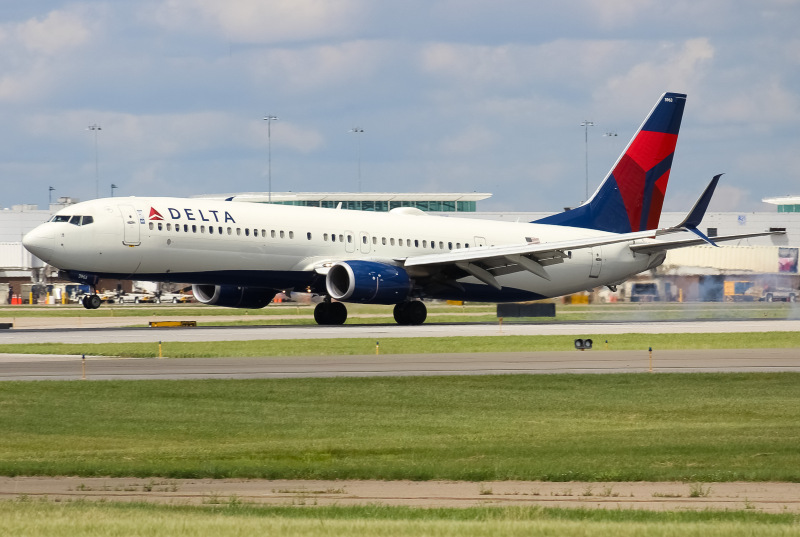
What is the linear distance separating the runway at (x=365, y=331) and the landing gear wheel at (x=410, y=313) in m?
0.84

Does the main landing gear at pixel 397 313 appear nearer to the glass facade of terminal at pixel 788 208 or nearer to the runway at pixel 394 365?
the runway at pixel 394 365

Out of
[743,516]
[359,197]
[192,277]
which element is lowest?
[743,516]

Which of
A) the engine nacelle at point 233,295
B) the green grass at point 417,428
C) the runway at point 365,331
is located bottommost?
the green grass at point 417,428

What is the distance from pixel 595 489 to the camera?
15883 mm

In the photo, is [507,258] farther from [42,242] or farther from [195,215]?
[42,242]

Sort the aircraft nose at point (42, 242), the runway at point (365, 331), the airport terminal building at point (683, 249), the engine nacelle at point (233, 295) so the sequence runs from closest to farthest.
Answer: the runway at point (365, 331)
the aircraft nose at point (42, 242)
the engine nacelle at point (233, 295)
the airport terminal building at point (683, 249)

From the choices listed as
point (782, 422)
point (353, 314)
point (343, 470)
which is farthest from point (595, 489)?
point (353, 314)

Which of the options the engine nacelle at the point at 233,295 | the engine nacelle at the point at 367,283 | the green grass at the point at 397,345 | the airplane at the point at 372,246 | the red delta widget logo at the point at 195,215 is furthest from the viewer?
the engine nacelle at the point at 233,295

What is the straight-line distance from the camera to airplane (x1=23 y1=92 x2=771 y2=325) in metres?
50.0

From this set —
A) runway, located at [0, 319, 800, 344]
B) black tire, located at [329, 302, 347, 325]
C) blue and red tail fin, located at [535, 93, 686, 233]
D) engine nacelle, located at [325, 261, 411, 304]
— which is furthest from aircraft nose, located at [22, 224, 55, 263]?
blue and red tail fin, located at [535, 93, 686, 233]

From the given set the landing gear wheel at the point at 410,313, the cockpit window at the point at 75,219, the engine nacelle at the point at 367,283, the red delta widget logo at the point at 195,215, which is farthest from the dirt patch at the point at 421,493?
the landing gear wheel at the point at 410,313

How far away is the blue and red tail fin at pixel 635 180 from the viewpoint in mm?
63281

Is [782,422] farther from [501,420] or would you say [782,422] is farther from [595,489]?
[595,489]

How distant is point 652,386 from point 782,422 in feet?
21.6
